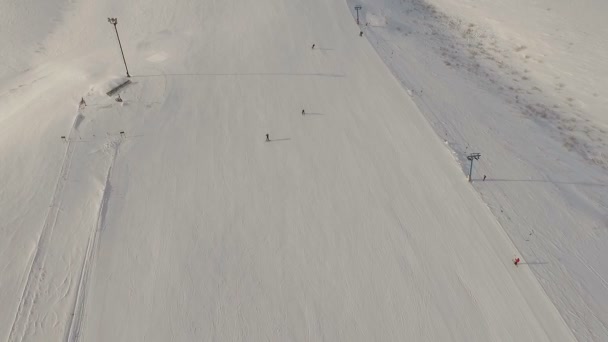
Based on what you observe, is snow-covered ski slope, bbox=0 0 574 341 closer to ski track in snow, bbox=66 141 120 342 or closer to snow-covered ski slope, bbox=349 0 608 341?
ski track in snow, bbox=66 141 120 342

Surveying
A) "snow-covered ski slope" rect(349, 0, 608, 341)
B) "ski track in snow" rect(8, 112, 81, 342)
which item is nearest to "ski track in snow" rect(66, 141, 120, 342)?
"ski track in snow" rect(8, 112, 81, 342)

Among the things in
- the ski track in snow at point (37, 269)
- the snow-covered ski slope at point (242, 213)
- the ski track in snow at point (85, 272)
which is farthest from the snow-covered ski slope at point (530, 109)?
the ski track in snow at point (37, 269)

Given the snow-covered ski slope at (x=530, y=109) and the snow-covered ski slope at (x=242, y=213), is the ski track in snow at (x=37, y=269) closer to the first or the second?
the snow-covered ski slope at (x=242, y=213)

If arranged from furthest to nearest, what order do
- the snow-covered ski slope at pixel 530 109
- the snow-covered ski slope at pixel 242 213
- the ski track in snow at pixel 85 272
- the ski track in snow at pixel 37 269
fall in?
the snow-covered ski slope at pixel 530 109 → the snow-covered ski slope at pixel 242 213 → the ski track in snow at pixel 37 269 → the ski track in snow at pixel 85 272

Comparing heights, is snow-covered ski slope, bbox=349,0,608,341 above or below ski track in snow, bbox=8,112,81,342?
above

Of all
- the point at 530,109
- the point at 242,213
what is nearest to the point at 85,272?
the point at 242,213
